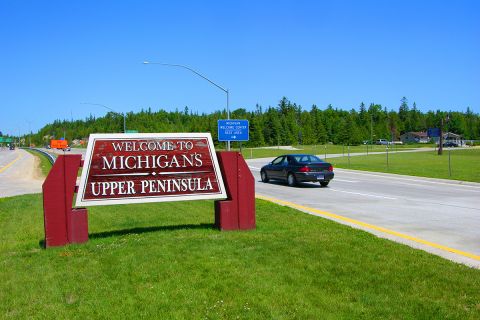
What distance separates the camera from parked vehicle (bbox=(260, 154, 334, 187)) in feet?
67.0

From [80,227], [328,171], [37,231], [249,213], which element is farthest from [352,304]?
[328,171]

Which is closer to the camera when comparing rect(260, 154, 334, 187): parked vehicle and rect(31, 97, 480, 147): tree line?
rect(260, 154, 334, 187): parked vehicle

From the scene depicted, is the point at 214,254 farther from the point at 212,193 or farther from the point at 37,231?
the point at 37,231

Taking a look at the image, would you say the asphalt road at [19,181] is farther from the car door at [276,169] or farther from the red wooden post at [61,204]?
the red wooden post at [61,204]

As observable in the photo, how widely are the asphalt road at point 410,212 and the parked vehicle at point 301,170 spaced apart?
0.69m

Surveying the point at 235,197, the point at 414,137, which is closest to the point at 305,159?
the point at 235,197

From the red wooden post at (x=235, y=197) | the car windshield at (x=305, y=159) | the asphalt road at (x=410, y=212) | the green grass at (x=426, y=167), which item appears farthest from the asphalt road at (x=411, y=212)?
the green grass at (x=426, y=167)

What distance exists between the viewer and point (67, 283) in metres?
5.69

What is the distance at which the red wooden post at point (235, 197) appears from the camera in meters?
8.63

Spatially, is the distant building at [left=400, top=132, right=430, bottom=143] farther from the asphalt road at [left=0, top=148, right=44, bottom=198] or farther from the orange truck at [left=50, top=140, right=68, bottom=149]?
the orange truck at [left=50, top=140, right=68, bottom=149]

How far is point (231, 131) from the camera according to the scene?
37.5 m

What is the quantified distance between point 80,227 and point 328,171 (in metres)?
14.3

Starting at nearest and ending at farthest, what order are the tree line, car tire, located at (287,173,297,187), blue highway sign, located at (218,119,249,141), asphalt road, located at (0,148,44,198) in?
car tire, located at (287,173,297,187), asphalt road, located at (0,148,44,198), blue highway sign, located at (218,119,249,141), the tree line

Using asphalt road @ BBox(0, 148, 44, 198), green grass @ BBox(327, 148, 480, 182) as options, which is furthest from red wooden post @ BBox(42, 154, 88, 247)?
green grass @ BBox(327, 148, 480, 182)
